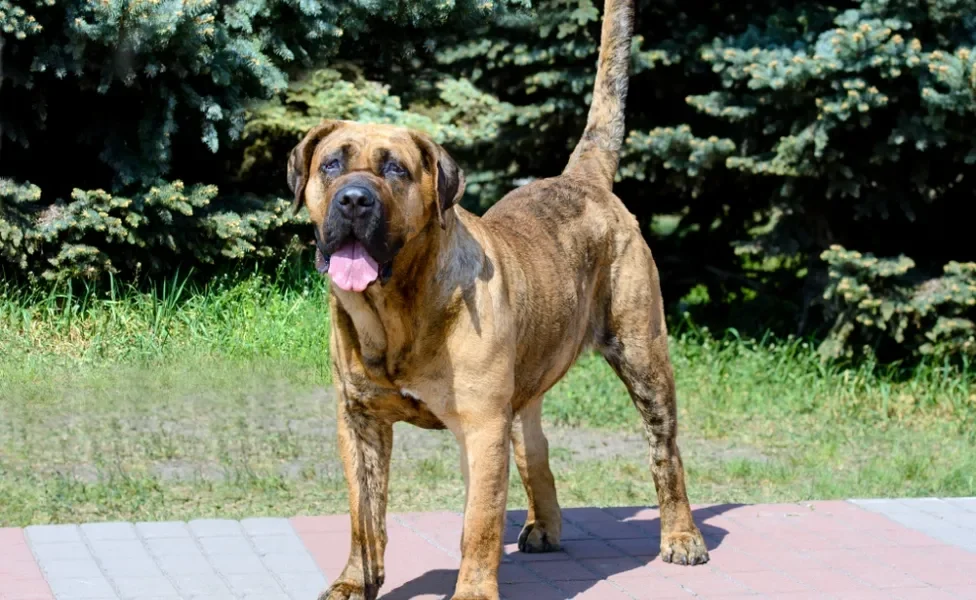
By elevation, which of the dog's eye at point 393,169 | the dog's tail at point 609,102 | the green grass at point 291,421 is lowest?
the green grass at point 291,421

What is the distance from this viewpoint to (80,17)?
7414 mm

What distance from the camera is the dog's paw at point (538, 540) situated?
5.45m

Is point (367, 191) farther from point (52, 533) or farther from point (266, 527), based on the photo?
point (52, 533)

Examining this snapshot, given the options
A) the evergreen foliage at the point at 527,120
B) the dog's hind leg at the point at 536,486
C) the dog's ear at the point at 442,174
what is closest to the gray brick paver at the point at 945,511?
the dog's hind leg at the point at 536,486

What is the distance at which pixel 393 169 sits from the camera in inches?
168

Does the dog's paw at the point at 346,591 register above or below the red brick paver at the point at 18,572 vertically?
above

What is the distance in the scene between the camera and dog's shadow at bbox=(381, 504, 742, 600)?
489 cm

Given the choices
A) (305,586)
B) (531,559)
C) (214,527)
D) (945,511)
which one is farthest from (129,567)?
(945,511)

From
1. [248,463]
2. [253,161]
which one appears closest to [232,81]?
[253,161]

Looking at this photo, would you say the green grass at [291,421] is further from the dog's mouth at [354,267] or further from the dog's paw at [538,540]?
the dog's mouth at [354,267]

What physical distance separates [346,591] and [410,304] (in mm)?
1066

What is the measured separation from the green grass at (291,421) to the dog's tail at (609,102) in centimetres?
178

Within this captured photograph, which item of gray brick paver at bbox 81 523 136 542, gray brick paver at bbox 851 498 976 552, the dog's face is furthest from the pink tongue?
gray brick paver at bbox 851 498 976 552

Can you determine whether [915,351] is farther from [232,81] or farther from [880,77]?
[232,81]
